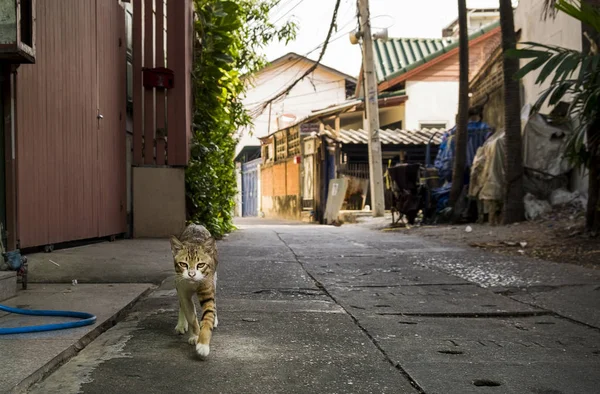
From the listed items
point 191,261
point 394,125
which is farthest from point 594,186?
point 394,125

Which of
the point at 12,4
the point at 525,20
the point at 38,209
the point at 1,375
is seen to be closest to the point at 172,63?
the point at 38,209

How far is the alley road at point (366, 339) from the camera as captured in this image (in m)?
2.34

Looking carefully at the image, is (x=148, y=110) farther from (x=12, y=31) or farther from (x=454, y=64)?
(x=454, y=64)

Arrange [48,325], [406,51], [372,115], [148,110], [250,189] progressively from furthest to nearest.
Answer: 1. [250,189]
2. [406,51]
3. [372,115]
4. [148,110]
5. [48,325]

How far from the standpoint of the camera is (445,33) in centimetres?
Answer: 3291

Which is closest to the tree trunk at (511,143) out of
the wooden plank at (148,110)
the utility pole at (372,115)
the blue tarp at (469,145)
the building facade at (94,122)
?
the blue tarp at (469,145)

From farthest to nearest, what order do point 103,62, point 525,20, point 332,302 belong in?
1. point 525,20
2. point 103,62
3. point 332,302

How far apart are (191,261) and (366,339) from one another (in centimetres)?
104

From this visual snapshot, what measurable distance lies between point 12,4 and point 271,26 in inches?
355

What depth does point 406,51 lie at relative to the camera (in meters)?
25.6

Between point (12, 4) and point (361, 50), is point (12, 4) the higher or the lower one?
the lower one

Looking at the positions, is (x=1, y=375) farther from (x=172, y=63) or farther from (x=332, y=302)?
(x=172, y=63)

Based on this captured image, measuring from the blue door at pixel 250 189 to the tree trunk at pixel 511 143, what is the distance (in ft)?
75.9

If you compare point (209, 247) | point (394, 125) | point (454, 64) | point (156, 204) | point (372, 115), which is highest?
point (454, 64)
